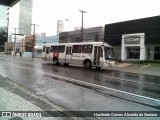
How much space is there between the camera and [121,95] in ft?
27.0

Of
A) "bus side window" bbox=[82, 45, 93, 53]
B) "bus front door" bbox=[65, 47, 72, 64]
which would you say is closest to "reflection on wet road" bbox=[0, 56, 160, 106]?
"bus side window" bbox=[82, 45, 93, 53]

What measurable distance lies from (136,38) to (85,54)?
14609mm

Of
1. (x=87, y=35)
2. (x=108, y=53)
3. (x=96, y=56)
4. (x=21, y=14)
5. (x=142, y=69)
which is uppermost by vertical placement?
(x=21, y=14)

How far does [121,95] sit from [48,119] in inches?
181

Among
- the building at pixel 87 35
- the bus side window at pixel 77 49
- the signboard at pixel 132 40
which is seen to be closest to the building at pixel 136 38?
the signboard at pixel 132 40

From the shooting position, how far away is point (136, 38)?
3256cm

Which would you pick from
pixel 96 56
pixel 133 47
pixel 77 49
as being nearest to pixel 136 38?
pixel 133 47

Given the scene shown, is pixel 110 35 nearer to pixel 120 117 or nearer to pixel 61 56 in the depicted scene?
pixel 61 56

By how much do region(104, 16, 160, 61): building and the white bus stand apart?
41.8 feet

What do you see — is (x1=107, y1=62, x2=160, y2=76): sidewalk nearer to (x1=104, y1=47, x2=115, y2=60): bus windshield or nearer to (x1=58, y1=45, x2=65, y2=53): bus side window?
(x1=104, y1=47, x2=115, y2=60): bus windshield

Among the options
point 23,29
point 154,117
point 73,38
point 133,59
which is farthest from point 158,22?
point 23,29

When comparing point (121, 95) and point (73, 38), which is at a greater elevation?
point (73, 38)

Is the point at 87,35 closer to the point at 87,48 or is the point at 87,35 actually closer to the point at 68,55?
the point at 68,55

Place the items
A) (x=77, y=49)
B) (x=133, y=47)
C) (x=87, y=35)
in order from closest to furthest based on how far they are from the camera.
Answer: (x=77, y=49)
(x=133, y=47)
(x=87, y=35)
